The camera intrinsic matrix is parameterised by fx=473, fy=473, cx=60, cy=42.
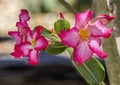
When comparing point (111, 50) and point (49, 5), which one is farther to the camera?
point (49, 5)

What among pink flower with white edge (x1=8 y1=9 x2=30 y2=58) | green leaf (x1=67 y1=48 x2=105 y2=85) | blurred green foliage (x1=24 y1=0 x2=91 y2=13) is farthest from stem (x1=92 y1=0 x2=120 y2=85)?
blurred green foliage (x1=24 y1=0 x2=91 y2=13)

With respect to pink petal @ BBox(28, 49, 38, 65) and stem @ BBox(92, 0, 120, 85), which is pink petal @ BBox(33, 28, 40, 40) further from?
stem @ BBox(92, 0, 120, 85)

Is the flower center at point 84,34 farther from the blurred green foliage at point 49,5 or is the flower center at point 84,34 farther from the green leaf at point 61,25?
the blurred green foliage at point 49,5

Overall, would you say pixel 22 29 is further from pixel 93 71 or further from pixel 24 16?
pixel 93 71

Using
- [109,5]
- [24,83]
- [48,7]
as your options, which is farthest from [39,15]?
[109,5]

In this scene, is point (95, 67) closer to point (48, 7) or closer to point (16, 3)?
point (48, 7)

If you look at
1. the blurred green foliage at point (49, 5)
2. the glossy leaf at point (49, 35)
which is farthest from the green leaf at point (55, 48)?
the blurred green foliage at point (49, 5)

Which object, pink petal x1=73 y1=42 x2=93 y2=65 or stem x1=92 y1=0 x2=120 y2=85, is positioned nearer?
pink petal x1=73 y1=42 x2=93 y2=65

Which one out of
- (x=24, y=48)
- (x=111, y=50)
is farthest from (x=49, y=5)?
(x=24, y=48)
